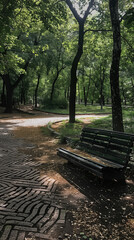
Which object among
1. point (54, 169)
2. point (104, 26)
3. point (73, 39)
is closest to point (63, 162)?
point (54, 169)

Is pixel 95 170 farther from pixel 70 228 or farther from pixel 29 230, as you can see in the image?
pixel 29 230

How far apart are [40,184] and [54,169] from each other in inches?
41.4

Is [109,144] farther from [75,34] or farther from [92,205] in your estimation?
[75,34]

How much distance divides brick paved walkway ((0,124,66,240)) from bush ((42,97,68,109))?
2593cm

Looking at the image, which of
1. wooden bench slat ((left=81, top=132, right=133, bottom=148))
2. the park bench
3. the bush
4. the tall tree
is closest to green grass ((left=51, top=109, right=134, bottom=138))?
the tall tree

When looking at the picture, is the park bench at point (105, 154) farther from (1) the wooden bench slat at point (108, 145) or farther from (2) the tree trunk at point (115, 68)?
(2) the tree trunk at point (115, 68)

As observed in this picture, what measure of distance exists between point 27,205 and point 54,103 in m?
28.3

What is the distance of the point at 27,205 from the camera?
9.65ft

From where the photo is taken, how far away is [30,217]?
8.59 feet

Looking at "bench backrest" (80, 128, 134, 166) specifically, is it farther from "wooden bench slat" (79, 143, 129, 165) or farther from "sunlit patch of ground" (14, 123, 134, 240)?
"sunlit patch of ground" (14, 123, 134, 240)

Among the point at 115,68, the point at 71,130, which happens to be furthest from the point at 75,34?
the point at 115,68

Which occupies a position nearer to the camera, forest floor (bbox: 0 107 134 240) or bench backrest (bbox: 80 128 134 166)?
forest floor (bbox: 0 107 134 240)

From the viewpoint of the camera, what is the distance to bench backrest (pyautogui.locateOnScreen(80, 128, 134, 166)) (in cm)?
367

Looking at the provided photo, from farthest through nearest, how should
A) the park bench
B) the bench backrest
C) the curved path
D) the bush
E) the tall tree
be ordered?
the bush
the tall tree
the bench backrest
the park bench
the curved path
